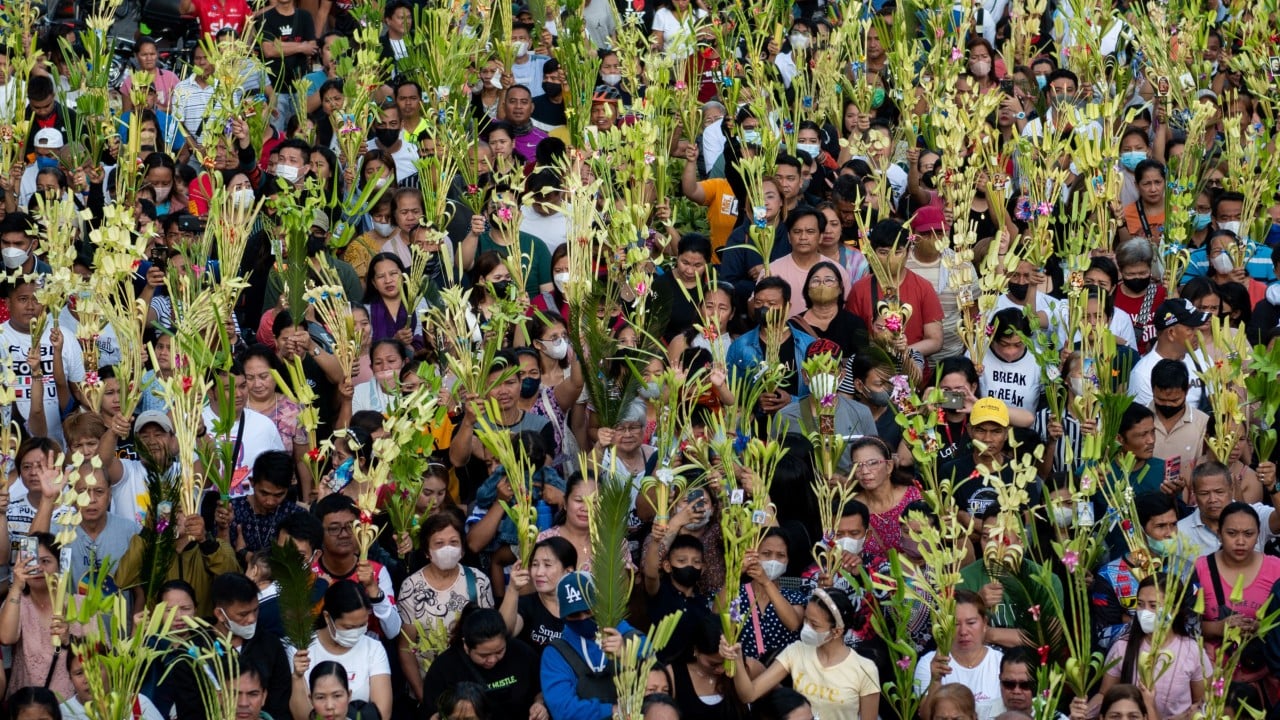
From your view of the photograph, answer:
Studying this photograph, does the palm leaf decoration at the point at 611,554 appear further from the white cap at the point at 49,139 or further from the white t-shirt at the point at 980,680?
the white cap at the point at 49,139

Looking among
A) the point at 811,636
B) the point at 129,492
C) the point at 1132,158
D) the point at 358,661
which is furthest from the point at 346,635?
the point at 1132,158

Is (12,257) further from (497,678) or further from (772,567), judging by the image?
(772,567)

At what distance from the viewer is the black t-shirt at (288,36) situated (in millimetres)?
16094

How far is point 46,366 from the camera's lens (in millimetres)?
11680

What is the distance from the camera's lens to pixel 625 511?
955 centimetres

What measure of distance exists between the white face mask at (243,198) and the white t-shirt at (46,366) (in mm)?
1221

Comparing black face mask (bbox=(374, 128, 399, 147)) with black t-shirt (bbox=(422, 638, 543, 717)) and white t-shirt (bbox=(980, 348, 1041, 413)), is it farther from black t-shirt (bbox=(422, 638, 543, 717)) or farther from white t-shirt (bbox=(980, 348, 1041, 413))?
black t-shirt (bbox=(422, 638, 543, 717))

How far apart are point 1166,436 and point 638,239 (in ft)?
9.59

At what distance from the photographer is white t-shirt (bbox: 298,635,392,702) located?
955cm

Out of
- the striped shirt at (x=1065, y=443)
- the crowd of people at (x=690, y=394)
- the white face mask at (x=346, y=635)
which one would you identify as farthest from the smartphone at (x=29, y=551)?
the striped shirt at (x=1065, y=443)

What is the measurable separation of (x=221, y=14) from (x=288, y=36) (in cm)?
51

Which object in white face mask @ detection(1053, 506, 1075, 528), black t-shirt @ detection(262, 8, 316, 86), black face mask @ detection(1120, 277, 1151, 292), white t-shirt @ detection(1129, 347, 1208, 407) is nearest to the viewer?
white face mask @ detection(1053, 506, 1075, 528)

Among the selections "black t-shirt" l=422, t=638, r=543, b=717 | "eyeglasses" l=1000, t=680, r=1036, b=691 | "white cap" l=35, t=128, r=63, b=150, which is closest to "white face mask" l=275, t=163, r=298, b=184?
"white cap" l=35, t=128, r=63, b=150

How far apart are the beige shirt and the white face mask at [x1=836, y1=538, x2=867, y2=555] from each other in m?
1.90
